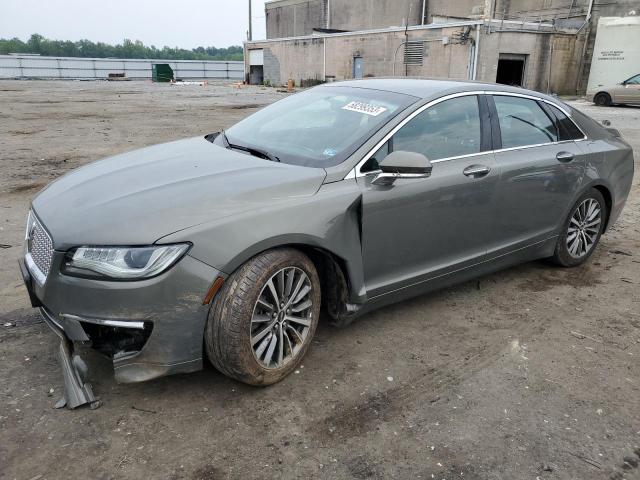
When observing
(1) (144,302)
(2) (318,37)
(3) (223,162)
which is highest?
(2) (318,37)

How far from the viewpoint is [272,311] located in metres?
2.86

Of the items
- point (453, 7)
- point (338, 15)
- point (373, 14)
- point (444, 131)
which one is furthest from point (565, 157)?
point (338, 15)

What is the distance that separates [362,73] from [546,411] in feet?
107

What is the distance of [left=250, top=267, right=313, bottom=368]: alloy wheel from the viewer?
281 centimetres

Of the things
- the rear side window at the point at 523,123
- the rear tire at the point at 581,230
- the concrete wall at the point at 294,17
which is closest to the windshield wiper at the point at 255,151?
the rear side window at the point at 523,123

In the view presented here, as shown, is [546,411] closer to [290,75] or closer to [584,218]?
[584,218]

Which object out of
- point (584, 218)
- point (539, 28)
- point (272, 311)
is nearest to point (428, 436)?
point (272, 311)

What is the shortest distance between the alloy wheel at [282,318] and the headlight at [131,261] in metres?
0.51

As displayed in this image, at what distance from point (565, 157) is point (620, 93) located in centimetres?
2069

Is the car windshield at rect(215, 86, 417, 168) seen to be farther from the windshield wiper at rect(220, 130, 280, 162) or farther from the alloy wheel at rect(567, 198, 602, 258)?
the alloy wheel at rect(567, 198, 602, 258)

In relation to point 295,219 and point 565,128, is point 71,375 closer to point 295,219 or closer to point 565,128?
point 295,219

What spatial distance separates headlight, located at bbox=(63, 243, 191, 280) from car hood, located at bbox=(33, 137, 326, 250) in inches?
1.7

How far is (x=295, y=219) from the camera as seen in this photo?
2822 mm

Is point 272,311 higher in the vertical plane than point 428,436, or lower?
higher
